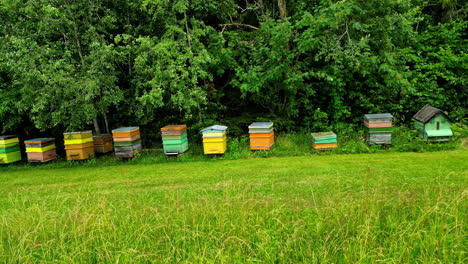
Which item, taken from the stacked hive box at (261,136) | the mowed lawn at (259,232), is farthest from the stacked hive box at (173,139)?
the mowed lawn at (259,232)

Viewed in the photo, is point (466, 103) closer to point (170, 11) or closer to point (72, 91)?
point (170, 11)

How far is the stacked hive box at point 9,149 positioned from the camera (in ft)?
29.5

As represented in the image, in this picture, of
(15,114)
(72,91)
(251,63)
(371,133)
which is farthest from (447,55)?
(15,114)

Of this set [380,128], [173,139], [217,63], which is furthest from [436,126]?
[173,139]

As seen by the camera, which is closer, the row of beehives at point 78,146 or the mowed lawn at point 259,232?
the mowed lawn at point 259,232

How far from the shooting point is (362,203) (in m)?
3.77

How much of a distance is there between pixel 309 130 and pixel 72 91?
20.6 feet

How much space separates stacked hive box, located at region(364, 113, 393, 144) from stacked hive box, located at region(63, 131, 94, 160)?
22.6ft

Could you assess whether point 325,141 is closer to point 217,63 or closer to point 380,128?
point 380,128

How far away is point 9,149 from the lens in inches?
360

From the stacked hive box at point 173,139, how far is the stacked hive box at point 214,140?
0.60 m

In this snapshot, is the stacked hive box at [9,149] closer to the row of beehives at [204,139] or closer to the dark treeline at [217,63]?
the row of beehives at [204,139]

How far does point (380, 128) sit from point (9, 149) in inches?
364

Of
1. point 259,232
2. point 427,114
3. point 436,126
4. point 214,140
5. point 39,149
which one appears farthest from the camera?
point 39,149
